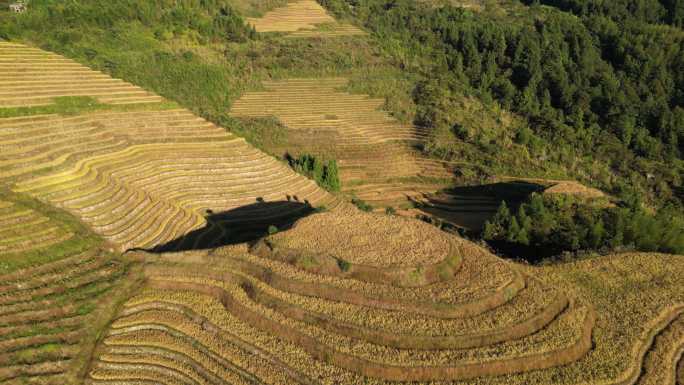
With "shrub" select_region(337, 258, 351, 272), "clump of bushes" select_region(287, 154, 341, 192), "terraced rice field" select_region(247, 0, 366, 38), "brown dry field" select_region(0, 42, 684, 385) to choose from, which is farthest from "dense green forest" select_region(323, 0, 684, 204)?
"shrub" select_region(337, 258, 351, 272)

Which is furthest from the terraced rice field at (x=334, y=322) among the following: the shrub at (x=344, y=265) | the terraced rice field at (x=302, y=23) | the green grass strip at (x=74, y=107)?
the terraced rice field at (x=302, y=23)

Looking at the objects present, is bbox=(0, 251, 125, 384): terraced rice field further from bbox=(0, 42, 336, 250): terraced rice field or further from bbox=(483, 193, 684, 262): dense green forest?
bbox=(483, 193, 684, 262): dense green forest

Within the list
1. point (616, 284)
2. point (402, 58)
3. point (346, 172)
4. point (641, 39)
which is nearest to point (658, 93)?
point (641, 39)

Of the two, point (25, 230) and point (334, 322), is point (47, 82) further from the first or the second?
point (334, 322)

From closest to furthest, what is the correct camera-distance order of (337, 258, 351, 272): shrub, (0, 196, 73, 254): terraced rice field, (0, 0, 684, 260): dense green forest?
(337, 258, 351, 272): shrub, (0, 196, 73, 254): terraced rice field, (0, 0, 684, 260): dense green forest

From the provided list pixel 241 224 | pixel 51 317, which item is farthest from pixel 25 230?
pixel 241 224

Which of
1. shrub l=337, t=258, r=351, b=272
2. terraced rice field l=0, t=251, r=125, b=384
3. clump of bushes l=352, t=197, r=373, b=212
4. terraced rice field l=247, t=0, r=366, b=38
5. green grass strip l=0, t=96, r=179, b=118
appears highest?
terraced rice field l=247, t=0, r=366, b=38

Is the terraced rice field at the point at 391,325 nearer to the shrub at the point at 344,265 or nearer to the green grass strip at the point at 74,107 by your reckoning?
the shrub at the point at 344,265
